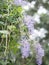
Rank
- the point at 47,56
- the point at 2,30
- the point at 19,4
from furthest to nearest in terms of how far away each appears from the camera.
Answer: the point at 47,56, the point at 19,4, the point at 2,30

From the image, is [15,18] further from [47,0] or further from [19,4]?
[47,0]

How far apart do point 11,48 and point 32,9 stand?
251cm

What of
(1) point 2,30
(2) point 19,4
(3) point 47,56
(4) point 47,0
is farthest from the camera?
(4) point 47,0

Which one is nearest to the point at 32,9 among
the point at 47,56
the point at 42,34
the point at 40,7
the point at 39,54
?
the point at 40,7

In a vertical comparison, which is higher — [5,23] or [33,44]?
[5,23]

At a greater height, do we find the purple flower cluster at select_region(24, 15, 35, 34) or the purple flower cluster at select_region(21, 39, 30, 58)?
the purple flower cluster at select_region(24, 15, 35, 34)

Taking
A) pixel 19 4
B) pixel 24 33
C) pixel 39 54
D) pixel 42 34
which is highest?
pixel 19 4

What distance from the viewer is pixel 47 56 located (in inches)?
129

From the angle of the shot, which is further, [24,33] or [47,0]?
[47,0]

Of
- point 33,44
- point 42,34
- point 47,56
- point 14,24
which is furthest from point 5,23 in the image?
point 42,34

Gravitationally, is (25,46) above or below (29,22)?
below

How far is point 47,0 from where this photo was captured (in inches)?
156

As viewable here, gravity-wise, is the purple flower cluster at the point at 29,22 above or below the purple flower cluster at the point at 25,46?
above

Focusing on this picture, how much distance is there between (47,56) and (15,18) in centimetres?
179
